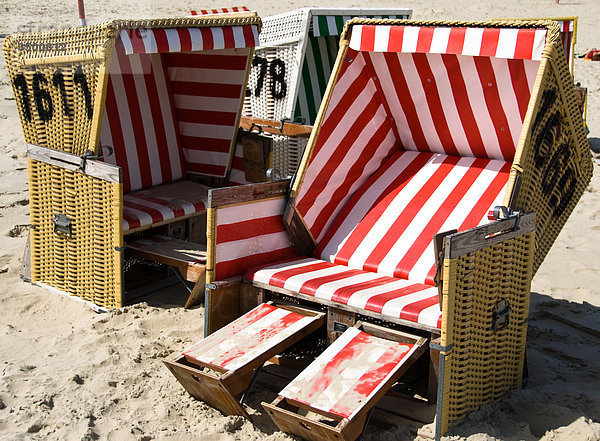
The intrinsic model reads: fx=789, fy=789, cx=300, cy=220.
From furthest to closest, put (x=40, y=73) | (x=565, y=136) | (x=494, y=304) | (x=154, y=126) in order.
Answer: (x=154, y=126), (x=40, y=73), (x=565, y=136), (x=494, y=304)

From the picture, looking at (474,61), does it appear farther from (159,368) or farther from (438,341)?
(159,368)

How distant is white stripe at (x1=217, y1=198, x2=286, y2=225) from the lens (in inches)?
168

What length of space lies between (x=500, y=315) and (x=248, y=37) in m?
2.71

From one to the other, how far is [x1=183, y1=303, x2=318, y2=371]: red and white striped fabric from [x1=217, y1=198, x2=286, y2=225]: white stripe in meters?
0.51

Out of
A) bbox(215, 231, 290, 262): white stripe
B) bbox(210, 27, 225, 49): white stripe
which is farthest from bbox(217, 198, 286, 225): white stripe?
bbox(210, 27, 225, 49): white stripe

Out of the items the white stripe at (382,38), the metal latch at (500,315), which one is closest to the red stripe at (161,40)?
the white stripe at (382,38)

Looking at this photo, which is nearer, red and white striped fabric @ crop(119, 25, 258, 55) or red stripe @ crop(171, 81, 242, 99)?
red and white striped fabric @ crop(119, 25, 258, 55)

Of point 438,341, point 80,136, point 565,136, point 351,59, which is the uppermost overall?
point 351,59

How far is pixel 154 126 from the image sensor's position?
6.18 metres

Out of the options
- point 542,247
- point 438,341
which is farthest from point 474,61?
point 438,341

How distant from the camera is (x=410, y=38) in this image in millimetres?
4441

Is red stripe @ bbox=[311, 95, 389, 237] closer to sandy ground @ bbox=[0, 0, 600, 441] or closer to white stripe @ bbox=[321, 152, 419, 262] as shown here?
white stripe @ bbox=[321, 152, 419, 262]

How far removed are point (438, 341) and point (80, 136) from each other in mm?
2759

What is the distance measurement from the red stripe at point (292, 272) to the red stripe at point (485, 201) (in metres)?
0.82
